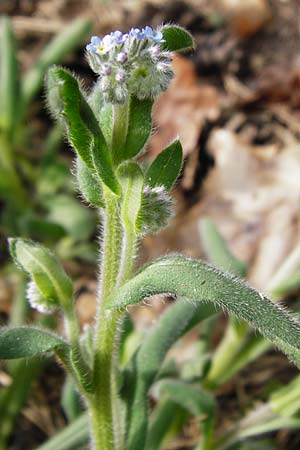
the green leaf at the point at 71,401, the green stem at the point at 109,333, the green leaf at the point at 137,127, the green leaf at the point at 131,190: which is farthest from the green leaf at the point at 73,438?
the green leaf at the point at 137,127

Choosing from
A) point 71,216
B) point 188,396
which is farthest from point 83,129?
point 71,216

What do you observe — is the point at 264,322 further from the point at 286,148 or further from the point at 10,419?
the point at 286,148

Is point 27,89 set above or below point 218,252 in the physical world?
above

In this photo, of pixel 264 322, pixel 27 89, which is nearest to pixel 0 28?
pixel 27 89

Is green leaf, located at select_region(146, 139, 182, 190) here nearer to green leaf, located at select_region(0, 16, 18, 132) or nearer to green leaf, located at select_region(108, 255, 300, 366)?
green leaf, located at select_region(108, 255, 300, 366)

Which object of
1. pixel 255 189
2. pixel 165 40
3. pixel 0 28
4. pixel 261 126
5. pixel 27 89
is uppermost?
pixel 0 28

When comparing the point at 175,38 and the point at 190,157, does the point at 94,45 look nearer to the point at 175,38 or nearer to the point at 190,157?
the point at 175,38

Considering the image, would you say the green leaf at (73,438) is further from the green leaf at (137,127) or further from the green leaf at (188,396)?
the green leaf at (137,127)
